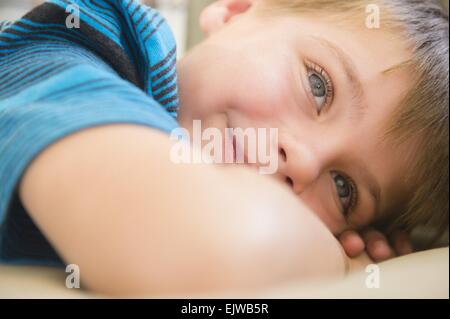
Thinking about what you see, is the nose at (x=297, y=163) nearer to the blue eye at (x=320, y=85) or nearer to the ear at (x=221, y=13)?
the blue eye at (x=320, y=85)

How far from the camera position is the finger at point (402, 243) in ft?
2.14

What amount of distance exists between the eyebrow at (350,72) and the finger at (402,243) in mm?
203

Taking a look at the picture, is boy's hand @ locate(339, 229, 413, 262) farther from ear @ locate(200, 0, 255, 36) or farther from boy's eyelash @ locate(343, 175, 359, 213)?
ear @ locate(200, 0, 255, 36)

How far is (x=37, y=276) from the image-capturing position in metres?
0.37

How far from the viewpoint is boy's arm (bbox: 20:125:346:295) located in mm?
278

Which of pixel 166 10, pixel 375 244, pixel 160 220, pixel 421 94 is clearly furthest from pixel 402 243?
pixel 166 10

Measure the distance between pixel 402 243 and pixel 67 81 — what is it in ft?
1.62

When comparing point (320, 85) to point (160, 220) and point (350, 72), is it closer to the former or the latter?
point (350, 72)

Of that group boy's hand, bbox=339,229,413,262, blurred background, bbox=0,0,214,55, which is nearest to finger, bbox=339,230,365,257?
boy's hand, bbox=339,229,413,262

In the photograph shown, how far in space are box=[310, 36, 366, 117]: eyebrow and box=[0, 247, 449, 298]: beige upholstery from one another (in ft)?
0.75

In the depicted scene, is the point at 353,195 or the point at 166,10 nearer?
the point at 353,195

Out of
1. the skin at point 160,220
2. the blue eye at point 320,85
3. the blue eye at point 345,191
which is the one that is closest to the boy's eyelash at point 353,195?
the blue eye at point 345,191

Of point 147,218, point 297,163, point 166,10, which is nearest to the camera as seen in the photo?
point 147,218

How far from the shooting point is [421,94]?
0.59 meters
